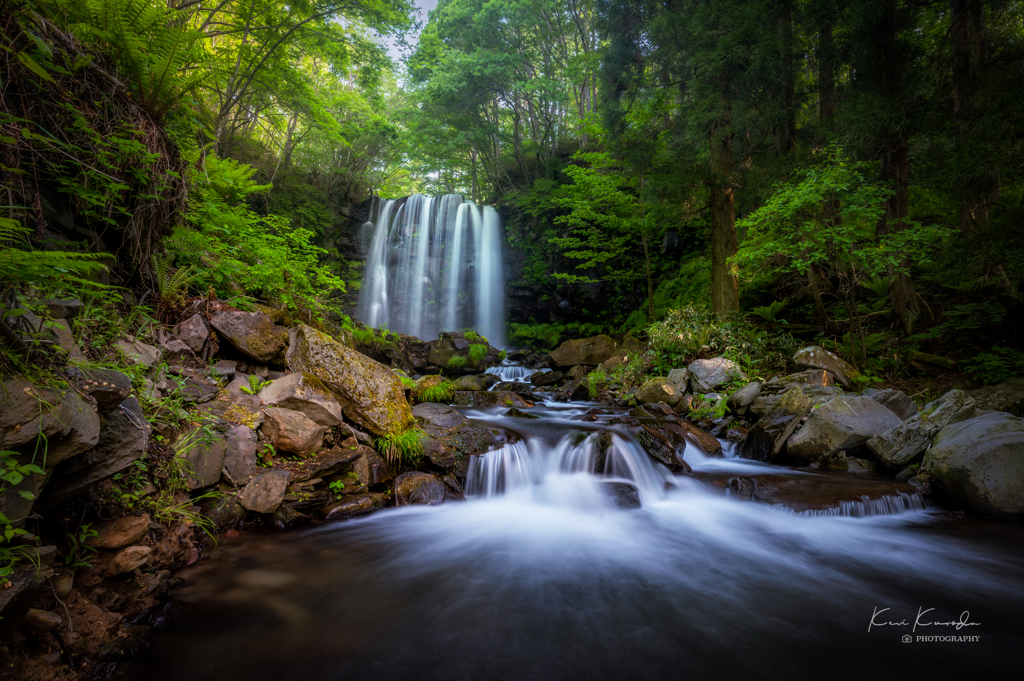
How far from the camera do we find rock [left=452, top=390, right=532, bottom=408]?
8.74 metres

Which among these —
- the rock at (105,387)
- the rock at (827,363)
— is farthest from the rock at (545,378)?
the rock at (105,387)

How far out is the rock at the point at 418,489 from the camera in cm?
457

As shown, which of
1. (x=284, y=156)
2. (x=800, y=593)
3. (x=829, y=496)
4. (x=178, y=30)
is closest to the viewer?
(x=800, y=593)

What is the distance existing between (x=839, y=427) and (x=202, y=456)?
709 centimetres

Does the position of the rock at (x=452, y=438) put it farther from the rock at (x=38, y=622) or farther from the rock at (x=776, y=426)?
the rock at (x=776, y=426)

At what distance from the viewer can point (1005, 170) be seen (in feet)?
17.2

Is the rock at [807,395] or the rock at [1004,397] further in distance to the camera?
the rock at [807,395]

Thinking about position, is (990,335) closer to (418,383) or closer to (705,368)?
(705,368)

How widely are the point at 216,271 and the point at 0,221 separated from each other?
12.6ft

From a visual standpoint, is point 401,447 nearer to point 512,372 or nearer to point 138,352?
point 138,352

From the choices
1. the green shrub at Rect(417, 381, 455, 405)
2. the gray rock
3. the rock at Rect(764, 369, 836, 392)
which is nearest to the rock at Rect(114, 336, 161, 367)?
the gray rock

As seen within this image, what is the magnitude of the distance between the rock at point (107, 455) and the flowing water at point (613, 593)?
938mm

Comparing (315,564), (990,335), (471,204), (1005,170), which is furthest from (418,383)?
(471,204)

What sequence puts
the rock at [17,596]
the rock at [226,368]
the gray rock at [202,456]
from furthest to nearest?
the rock at [226,368]
the gray rock at [202,456]
the rock at [17,596]
